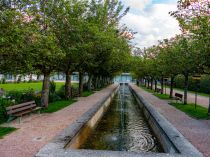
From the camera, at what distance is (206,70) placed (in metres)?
18.0

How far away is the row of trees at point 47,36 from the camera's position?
1215 cm

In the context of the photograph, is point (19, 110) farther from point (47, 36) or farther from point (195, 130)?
point (195, 130)

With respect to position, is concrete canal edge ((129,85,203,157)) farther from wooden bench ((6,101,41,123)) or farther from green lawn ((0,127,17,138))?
wooden bench ((6,101,41,123))

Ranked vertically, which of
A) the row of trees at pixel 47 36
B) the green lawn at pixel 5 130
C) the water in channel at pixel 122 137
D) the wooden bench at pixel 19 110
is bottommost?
the water in channel at pixel 122 137

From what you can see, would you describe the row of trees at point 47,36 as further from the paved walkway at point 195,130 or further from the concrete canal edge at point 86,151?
the paved walkway at point 195,130

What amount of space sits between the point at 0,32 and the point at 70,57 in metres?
Answer: 11.4

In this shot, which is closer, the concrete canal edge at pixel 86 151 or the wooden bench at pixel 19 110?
the concrete canal edge at pixel 86 151

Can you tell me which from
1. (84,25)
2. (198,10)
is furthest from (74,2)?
(198,10)

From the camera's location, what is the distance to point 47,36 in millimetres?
15656

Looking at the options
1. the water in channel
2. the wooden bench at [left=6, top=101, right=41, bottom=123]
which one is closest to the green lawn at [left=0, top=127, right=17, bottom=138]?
the wooden bench at [left=6, top=101, right=41, bottom=123]

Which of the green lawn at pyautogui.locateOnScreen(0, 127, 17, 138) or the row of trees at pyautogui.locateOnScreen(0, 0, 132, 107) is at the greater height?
the row of trees at pyautogui.locateOnScreen(0, 0, 132, 107)

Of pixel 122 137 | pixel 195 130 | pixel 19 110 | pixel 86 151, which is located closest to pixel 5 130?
pixel 19 110

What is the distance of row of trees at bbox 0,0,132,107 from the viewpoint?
39.9 ft

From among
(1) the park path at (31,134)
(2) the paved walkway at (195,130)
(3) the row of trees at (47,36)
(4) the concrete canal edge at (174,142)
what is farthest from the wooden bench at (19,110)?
(2) the paved walkway at (195,130)
